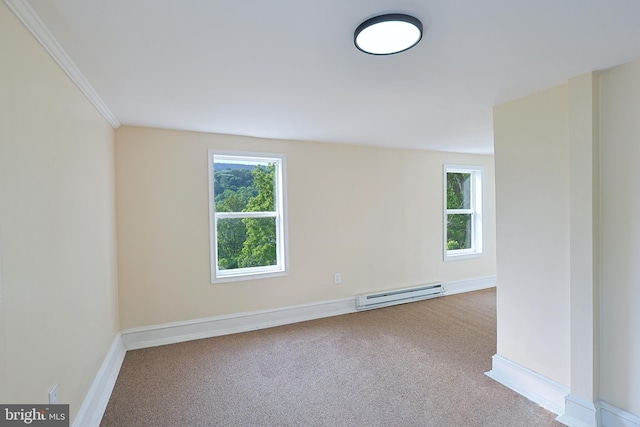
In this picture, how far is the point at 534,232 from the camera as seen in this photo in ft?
7.47

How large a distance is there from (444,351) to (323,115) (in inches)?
98.5

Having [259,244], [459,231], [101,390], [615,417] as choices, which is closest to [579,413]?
[615,417]

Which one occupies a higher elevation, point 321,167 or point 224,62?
point 224,62

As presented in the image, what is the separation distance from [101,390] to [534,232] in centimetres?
334

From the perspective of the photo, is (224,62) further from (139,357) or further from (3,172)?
(139,357)

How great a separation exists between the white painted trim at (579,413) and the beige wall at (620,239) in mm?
126

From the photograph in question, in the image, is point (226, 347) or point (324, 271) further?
point (324, 271)

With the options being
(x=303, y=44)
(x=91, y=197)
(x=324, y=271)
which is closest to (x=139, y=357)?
(x=91, y=197)

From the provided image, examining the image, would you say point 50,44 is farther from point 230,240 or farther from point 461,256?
point 461,256

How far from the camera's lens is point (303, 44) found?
1544mm

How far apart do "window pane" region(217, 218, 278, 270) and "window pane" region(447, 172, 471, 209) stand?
2979 mm

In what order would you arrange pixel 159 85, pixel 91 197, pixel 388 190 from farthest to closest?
pixel 388 190 → pixel 91 197 → pixel 159 85

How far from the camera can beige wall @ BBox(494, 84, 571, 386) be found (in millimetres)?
2113

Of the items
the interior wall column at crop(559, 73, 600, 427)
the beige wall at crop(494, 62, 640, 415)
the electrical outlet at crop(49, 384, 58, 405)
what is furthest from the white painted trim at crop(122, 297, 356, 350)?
the interior wall column at crop(559, 73, 600, 427)
